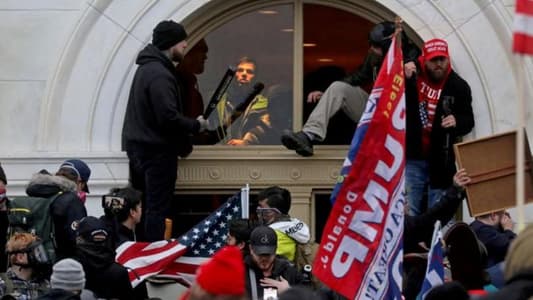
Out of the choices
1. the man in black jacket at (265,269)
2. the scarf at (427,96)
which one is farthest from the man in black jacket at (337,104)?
the man in black jacket at (265,269)

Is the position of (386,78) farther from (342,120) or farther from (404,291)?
(342,120)

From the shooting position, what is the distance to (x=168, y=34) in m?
13.6

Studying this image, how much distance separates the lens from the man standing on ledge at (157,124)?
1358 cm

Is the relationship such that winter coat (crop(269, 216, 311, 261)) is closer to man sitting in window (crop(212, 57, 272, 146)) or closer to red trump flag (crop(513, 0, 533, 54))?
man sitting in window (crop(212, 57, 272, 146))

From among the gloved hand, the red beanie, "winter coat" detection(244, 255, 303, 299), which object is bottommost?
"winter coat" detection(244, 255, 303, 299)

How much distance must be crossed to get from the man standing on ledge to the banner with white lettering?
336 cm

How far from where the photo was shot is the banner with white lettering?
10281 mm

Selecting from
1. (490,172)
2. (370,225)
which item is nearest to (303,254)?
(490,172)

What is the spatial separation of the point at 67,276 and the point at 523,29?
3.52 m

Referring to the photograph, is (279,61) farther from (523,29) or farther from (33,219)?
(523,29)

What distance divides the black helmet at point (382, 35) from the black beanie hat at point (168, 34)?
1492mm

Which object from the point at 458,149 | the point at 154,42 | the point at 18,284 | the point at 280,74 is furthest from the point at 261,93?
the point at 18,284

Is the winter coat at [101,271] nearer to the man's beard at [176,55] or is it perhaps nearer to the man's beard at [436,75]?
the man's beard at [176,55]

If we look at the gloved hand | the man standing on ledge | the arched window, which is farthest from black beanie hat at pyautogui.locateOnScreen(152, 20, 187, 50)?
the arched window
